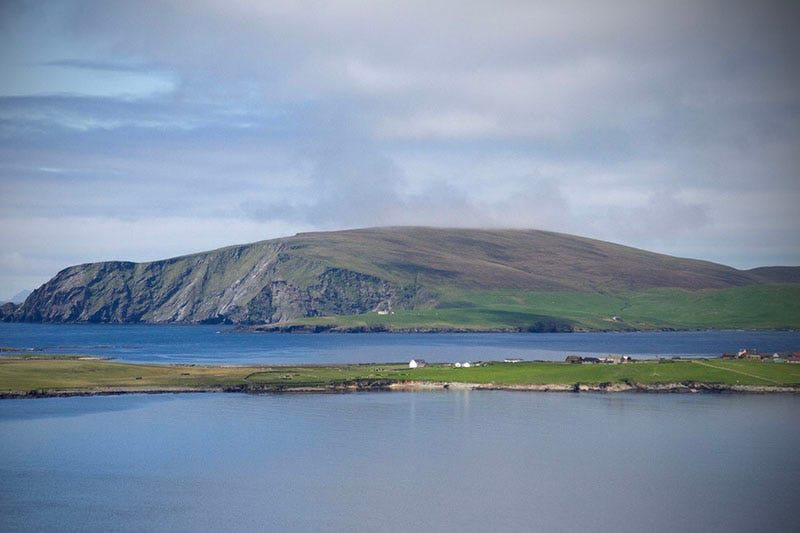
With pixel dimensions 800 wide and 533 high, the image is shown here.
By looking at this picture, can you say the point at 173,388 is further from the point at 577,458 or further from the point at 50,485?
the point at 577,458

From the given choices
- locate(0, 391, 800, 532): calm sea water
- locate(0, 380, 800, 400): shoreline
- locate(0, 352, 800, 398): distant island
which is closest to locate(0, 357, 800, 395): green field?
locate(0, 352, 800, 398): distant island

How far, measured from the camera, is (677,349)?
193625 mm

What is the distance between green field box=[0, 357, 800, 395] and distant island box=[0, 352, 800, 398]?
0.41 ft

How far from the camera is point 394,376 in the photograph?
411 ft

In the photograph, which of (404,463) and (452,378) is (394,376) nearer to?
(452,378)

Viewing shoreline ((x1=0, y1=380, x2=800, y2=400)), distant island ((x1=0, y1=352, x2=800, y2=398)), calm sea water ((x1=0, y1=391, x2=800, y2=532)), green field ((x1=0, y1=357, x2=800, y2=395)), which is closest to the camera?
calm sea water ((x1=0, y1=391, x2=800, y2=532))

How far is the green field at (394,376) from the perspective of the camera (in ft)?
382

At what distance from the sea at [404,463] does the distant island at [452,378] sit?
5697 millimetres

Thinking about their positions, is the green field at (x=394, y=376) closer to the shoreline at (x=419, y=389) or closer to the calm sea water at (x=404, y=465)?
the shoreline at (x=419, y=389)

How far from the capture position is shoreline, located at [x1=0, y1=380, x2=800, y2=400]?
112m

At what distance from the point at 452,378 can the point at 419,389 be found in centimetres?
588

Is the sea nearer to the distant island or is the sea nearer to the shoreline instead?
the shoreline

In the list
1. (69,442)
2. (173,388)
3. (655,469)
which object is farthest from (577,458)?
(173,388)

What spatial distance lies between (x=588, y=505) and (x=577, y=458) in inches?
581
